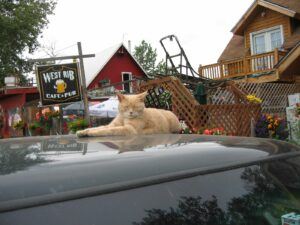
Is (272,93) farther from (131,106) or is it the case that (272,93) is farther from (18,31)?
(18,31)

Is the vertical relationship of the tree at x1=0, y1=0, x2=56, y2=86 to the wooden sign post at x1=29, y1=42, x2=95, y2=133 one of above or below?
above

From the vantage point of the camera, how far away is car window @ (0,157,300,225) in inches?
44.6

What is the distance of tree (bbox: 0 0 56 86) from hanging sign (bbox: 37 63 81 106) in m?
18.9

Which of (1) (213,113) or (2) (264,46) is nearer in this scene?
(1) (213,113)

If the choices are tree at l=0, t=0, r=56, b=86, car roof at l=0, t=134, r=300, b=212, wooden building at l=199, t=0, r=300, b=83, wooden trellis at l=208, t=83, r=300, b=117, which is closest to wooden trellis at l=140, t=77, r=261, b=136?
wooden trellis at l=208, t=83, r=300, b=117

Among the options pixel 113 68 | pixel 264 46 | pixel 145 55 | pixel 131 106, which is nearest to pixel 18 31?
pixel 113 68

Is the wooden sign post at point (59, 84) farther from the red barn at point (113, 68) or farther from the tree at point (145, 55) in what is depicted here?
the tree at point (145, 55)

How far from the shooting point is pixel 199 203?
1400 millimetres

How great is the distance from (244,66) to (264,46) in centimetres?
264

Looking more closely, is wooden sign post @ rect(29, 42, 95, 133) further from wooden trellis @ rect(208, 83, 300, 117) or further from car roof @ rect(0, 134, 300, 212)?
wooden trellis @ rect(208, 83, 300, 117)

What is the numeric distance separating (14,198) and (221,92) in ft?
36.6

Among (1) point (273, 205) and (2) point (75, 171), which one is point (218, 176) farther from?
(2) point (75, 171)

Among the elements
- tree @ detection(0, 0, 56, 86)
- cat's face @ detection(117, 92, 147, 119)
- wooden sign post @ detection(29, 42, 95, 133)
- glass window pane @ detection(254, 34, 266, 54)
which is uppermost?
tree @ detection(0, 0, 56, 86)

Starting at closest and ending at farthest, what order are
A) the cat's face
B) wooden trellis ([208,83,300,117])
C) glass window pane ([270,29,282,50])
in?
the cat's face < wooden trellis ([208,83,300,117]) < glass window pane ([270,29,282,50])
